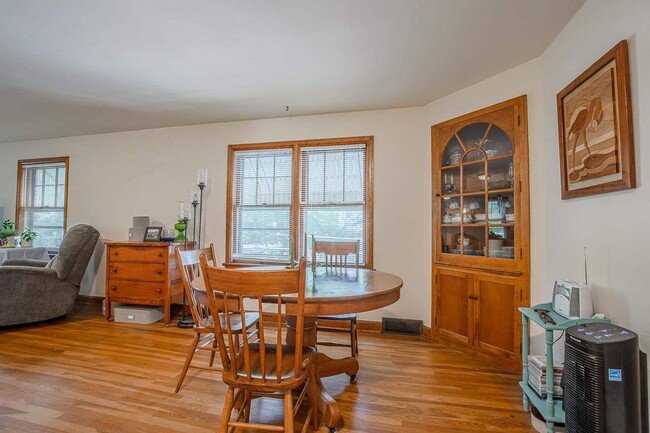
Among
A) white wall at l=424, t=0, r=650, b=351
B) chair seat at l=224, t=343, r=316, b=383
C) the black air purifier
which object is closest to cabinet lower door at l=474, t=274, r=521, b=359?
white wall at l=424, t=0, r=650, b=351

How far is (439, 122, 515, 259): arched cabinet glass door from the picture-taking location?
8.39 feet

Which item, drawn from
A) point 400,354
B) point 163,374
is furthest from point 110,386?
point 400,354

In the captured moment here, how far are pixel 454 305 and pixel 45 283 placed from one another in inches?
179

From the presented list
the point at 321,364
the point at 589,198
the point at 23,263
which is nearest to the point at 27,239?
the point at 23,263

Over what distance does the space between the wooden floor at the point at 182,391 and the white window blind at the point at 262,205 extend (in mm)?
1337

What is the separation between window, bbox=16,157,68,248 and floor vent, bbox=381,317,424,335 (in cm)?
499

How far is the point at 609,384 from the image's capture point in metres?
1.20

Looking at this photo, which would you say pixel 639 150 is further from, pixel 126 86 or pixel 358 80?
pixel 126 86

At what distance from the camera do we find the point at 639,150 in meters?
1.35

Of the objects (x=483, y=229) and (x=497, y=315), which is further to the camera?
(x=483, y=229)

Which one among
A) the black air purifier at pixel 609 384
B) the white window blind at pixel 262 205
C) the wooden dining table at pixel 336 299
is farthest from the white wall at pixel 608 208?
the white window blind at pixel 262 205

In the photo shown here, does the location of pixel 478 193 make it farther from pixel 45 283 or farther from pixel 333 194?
pixel 45 283

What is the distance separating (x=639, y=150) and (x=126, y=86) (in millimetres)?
3882

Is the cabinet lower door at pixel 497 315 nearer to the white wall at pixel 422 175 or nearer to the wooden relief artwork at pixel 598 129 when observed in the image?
the white wall at pixel 422 175
